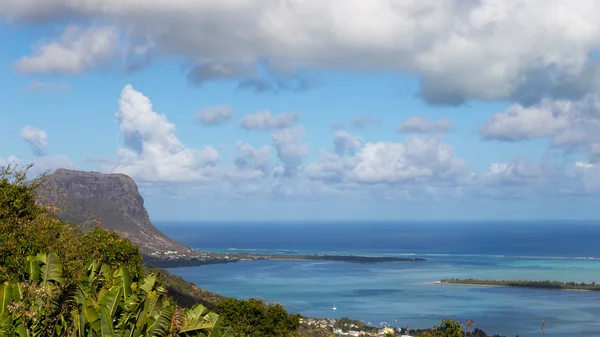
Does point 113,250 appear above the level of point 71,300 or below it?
above

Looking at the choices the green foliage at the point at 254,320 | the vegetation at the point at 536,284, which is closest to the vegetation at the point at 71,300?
the green foliage at the point at 254,320

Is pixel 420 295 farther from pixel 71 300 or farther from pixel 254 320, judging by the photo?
pixel 71 300

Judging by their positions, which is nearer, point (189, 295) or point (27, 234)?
point (27, 234)

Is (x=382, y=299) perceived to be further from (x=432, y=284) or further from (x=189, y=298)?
(x=189, y=298)

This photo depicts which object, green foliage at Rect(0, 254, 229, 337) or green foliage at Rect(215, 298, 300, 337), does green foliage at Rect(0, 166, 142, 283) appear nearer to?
green foliage at Rect(0, 254, 229, 337)

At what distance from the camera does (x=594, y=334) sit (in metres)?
91.9

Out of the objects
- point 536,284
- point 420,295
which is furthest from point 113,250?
point 536,284

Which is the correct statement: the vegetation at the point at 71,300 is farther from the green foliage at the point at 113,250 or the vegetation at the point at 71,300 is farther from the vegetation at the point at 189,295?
the vegetation at the point at 189,295

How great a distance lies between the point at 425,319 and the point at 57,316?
321 feet

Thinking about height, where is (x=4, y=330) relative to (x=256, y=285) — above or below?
above

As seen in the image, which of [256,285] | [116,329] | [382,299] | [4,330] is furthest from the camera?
[256,285]

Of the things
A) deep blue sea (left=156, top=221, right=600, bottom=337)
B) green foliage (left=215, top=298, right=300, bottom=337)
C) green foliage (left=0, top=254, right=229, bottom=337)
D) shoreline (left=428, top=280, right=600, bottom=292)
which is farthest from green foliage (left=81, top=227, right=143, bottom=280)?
shoreline (left=428, top=280, right=600, bottom=292)

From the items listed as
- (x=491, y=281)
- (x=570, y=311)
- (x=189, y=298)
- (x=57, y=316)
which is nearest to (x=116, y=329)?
(x=57, y=316)

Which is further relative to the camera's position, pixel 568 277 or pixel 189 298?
pixel 568 277
